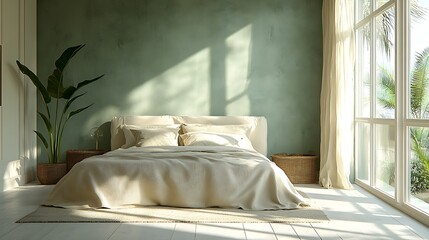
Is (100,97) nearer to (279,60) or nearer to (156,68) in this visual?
(156,68)

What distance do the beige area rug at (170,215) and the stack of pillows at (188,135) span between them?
5.63ft

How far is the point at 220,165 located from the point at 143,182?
79cm

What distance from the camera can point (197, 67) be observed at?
745cm

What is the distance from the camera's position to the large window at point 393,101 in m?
4.54

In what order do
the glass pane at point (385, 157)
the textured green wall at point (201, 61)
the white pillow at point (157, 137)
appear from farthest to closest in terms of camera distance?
the textured green wall at point (201, 61), the white pillow at point (157, 137), the glass pane at point (385, 157)

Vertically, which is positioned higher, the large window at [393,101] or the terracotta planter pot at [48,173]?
the large window at [393,101]

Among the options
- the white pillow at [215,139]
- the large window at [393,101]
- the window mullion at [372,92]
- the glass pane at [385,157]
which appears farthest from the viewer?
the white pillow at [215,139]

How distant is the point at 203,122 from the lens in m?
7.29

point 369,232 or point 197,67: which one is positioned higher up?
point 197,67

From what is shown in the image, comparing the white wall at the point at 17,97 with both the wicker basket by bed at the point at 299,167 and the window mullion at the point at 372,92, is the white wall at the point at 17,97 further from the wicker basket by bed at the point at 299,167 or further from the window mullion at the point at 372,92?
the window mullion at the point at 372,92

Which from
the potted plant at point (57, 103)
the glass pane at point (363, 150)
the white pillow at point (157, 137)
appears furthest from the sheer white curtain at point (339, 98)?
the potted plant at point (57, 103)

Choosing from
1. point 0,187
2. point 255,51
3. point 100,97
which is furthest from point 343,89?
point 0,187

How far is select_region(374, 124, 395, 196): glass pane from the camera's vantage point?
535 centimetres

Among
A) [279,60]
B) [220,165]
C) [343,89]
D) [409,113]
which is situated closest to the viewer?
[409,113]
